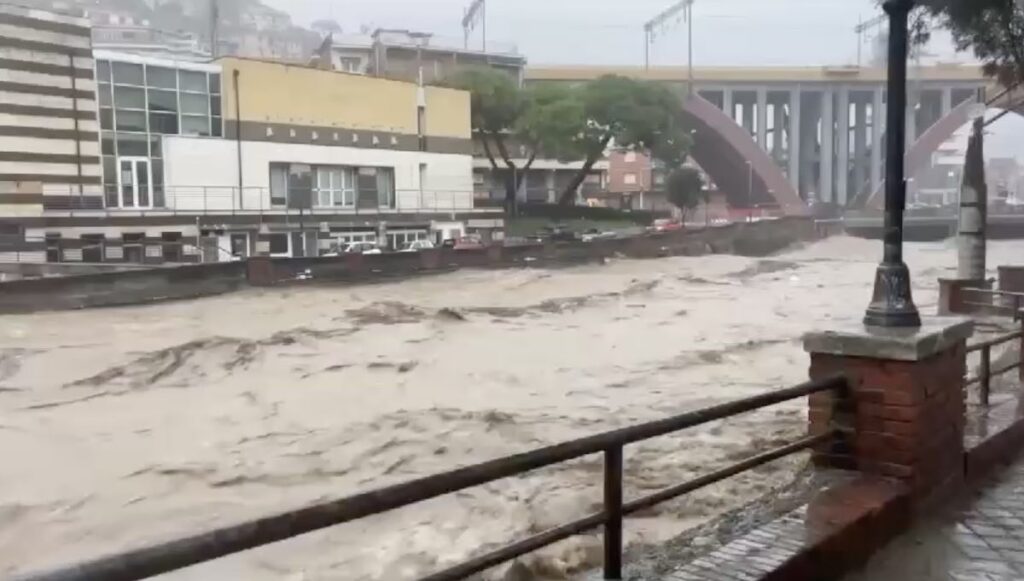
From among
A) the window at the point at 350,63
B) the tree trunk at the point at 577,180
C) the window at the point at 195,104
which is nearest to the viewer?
the window at the point at 195,104

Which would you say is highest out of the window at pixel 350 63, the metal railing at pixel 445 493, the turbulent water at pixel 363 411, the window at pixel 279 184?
the window at pixel 350 63

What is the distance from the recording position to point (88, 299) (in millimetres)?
26672

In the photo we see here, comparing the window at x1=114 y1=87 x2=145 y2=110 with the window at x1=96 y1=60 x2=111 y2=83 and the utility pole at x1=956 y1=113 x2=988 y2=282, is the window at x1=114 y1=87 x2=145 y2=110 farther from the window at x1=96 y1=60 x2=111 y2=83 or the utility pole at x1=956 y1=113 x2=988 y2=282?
the utility pole at x1=956 y1=113 x2=988 y2=282

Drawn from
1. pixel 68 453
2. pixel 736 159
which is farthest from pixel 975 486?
pixel 736 159

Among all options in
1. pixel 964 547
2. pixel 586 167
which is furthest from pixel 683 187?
pixel 964 547

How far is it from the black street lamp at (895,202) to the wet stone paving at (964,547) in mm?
1026

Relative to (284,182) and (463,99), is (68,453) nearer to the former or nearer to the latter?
(284,182)

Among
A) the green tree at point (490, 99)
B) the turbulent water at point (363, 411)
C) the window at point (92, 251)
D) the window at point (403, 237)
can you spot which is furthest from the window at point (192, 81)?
A: the green tree at point (490, 99)

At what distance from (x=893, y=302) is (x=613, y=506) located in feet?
7.67

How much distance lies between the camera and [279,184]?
49.8 meters

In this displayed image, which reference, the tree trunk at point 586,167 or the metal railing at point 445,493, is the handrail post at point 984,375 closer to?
the metal railing at point 445,493

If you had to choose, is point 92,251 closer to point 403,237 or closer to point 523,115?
point 403,237

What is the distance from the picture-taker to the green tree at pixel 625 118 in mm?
61531

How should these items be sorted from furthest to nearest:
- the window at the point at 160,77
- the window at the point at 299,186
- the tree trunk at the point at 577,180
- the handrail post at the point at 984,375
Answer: the tree trunk at the point at 577,180
the window at the point at 299,186
the window at the point at 160,77
the handrail post at the point at 984,375
